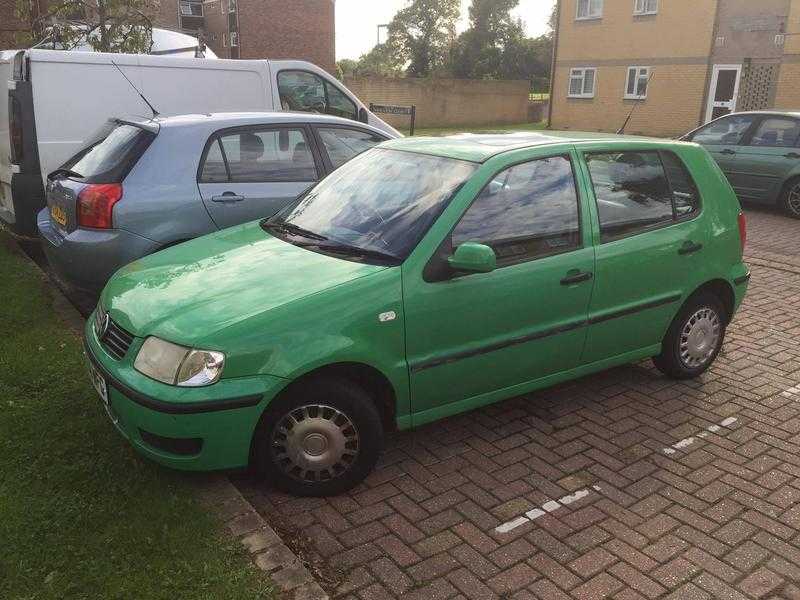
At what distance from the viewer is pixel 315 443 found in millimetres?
→ 3473

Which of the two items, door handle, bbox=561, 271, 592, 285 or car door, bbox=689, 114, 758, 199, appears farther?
car door, bbox=689, 114, 758, 199

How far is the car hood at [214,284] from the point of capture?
3.33m

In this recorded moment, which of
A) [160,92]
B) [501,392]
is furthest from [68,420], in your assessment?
[160,92]

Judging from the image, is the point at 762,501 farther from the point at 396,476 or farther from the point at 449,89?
the point at 449,89

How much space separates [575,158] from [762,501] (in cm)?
209

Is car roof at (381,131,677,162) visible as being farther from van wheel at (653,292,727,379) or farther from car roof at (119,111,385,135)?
car roof at (119,111,385,135)

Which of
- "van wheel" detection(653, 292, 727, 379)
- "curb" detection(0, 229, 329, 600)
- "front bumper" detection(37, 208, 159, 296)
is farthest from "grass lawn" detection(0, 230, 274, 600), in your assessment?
"van wheel" detection(653, 292, 727, 379)

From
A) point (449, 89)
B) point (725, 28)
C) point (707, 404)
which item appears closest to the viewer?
point (707, 404)

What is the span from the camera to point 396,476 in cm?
382

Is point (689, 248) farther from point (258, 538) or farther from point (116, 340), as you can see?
point (116, 340)

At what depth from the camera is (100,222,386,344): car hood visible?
10.9 ft

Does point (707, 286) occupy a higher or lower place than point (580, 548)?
higher

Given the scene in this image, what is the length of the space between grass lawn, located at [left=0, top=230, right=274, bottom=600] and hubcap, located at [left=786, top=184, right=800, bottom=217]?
1076 cm

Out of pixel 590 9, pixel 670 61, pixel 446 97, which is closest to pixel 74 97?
pixel 670 61
